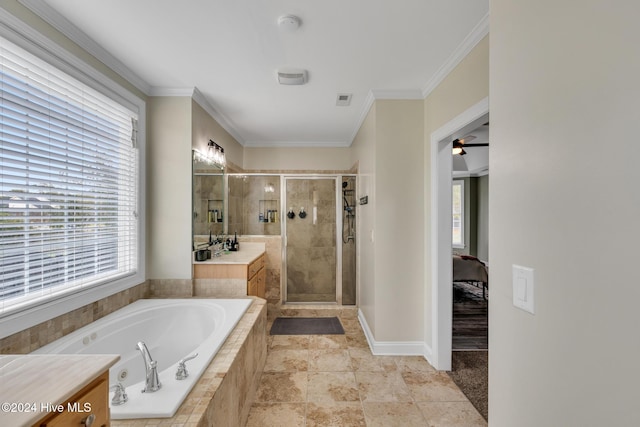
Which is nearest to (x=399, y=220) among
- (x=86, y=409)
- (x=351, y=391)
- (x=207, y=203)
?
(x=351, y=391)

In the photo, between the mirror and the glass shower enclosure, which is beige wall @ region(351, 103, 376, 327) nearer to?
the glass shower enclosure

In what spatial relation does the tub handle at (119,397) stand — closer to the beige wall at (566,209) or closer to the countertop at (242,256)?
the beige wall at (566,209)

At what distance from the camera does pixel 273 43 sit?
199cm

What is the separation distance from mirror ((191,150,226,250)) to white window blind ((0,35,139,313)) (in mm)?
567

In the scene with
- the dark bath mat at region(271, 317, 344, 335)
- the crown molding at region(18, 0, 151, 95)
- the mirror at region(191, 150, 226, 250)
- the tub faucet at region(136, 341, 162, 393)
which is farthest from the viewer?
the dark bath mat at region(271, 317, 344, 335)

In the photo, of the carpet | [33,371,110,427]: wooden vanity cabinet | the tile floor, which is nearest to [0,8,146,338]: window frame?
[33,371,110,427]: wooden vanity cabinet

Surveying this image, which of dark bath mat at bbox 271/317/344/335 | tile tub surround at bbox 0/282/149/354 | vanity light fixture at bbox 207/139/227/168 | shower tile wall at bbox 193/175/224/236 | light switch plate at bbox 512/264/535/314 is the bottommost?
dark bath mat at bbox 271/317/344/335

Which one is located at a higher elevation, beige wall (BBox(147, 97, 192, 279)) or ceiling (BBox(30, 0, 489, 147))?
ceiling (BBox(30, 0, 489, 147))

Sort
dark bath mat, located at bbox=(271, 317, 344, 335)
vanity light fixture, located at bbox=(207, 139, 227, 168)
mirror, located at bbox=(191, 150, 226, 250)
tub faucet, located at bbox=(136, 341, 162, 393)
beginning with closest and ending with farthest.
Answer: tub faucet, located at bbox=(136, 341, 162, 393) → mirror, located at bbox=(191, 150, 226, 250) → vanity light fixture, located at bbox=(207, 139, 227, 168) → dark bath mat, located at bbox=(271, 317, 344, 335)

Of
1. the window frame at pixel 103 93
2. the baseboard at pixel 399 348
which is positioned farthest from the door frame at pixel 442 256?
the window frame at pixel 103 93

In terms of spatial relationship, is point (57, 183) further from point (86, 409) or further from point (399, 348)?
point (399, 348)

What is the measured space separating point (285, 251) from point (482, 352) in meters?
2.73

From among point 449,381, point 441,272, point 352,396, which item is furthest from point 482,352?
point 352,396

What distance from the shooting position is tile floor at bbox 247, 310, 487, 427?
76.1 inches
